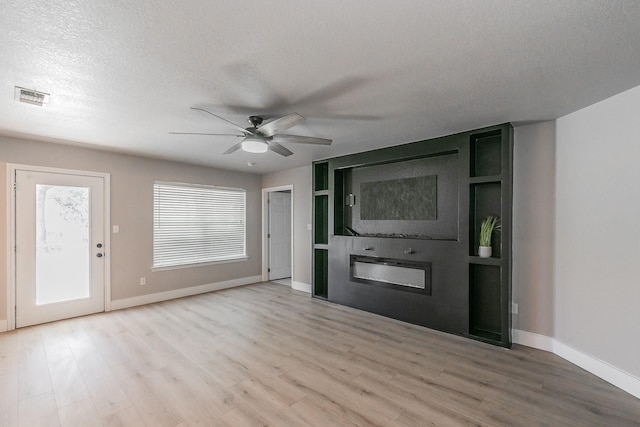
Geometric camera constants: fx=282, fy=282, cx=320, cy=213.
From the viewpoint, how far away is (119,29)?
1673 millimetres

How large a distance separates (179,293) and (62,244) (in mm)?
1943

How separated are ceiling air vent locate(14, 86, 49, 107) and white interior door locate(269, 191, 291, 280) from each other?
14.6 ft

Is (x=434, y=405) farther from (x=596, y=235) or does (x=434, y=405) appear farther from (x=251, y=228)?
(x=251, y=228)

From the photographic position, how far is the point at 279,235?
22.8 feet

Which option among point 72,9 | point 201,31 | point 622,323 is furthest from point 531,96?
point 72,9

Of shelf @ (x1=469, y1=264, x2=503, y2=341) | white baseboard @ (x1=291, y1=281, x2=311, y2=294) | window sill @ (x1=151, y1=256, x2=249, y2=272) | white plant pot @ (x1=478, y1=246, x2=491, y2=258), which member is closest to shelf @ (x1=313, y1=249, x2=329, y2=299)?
white baseboard @ (x1=291, y1=281, x2=311, y2=294)

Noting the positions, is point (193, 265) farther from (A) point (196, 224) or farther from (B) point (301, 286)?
(B) point (301, 286)

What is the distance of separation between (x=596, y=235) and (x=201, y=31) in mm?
3804

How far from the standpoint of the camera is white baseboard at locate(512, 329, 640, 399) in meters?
2.40

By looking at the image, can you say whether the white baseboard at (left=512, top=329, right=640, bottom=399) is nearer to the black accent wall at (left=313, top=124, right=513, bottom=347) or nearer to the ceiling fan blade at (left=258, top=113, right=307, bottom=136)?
the black accent wall at (left=313, top=124, right=513, bottom=347)

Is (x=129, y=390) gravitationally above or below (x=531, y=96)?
below

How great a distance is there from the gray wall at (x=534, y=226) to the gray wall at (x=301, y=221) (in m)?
3.51

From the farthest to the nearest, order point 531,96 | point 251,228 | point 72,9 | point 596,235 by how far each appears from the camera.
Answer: point 251,228 < point 596,235 < point 531,96 < point 72,9

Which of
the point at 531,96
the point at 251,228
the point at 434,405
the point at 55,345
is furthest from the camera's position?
the point at 251,228
